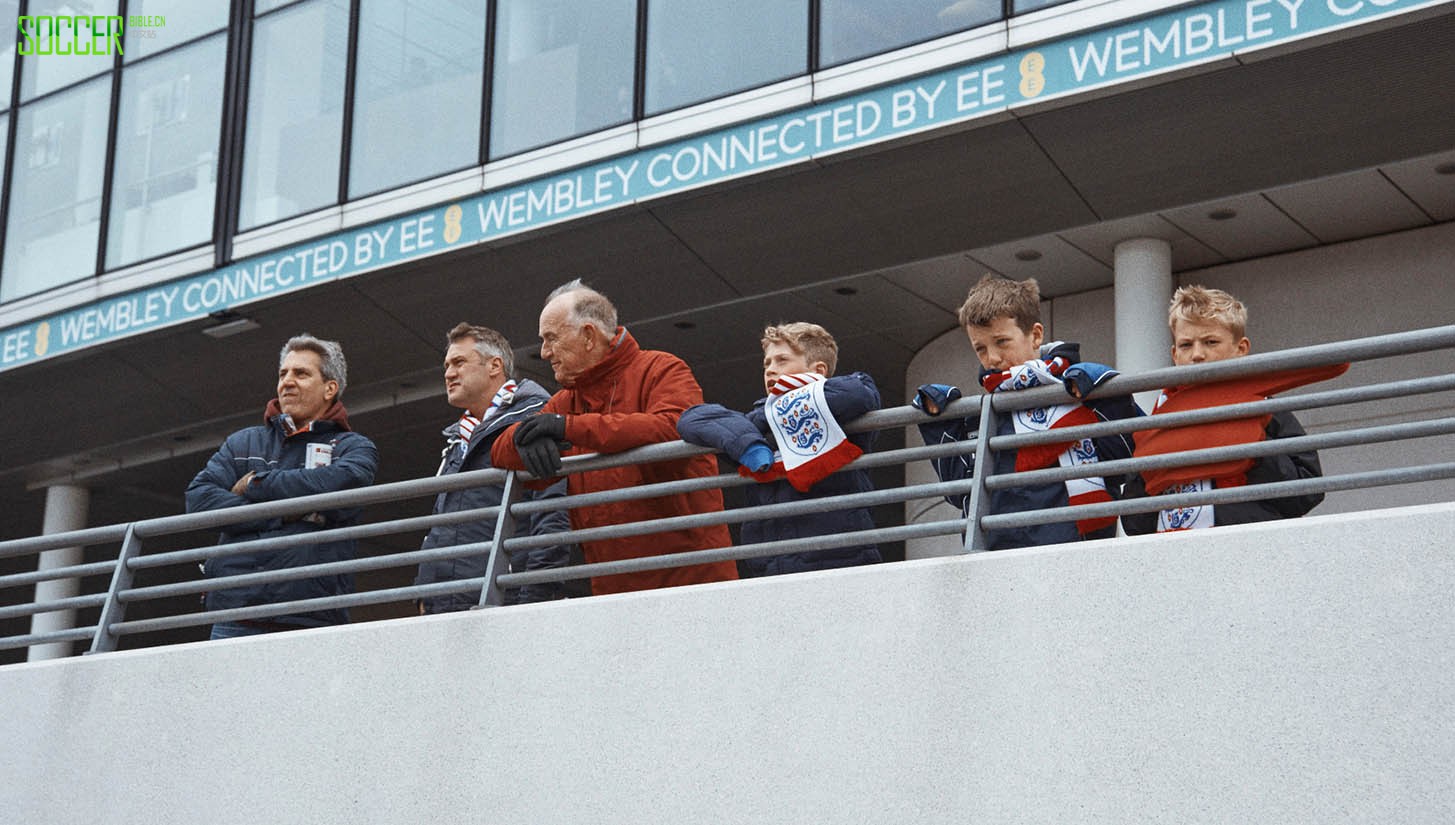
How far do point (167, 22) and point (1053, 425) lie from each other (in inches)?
483

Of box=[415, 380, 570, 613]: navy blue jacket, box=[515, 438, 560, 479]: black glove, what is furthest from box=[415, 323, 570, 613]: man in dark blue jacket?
box=[515, 438, 560, 479]: black glove

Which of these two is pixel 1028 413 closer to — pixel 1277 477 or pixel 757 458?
pixel 1277 477

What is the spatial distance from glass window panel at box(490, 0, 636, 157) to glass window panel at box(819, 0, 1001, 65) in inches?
66.8

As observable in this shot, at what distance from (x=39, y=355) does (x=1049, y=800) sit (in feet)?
42.7

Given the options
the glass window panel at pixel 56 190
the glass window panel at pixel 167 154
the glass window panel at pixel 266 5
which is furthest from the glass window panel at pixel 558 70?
the glass window panel at pixel 56 190

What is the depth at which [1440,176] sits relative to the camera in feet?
35.7

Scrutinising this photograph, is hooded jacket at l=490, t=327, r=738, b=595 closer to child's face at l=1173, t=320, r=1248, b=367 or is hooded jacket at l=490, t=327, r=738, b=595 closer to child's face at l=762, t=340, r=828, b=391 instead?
child's face at l=762, t=340, r=828, b=391

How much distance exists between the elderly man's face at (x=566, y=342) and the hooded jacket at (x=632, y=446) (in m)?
0.05

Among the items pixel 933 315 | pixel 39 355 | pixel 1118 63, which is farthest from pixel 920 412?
pixel 39 355

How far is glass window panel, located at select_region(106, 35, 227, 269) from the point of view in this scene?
49.0 ft

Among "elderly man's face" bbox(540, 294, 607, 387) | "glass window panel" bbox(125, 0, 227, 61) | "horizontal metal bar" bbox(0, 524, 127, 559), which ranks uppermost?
"glass window panel" bbox(125, 0, 227, 61)

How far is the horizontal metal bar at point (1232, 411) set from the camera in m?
4.91

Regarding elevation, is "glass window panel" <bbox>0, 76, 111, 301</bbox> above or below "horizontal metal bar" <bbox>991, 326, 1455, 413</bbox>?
above

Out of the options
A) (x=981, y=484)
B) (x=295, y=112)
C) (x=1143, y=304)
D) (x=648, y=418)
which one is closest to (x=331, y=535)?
(x=648, y=418)
